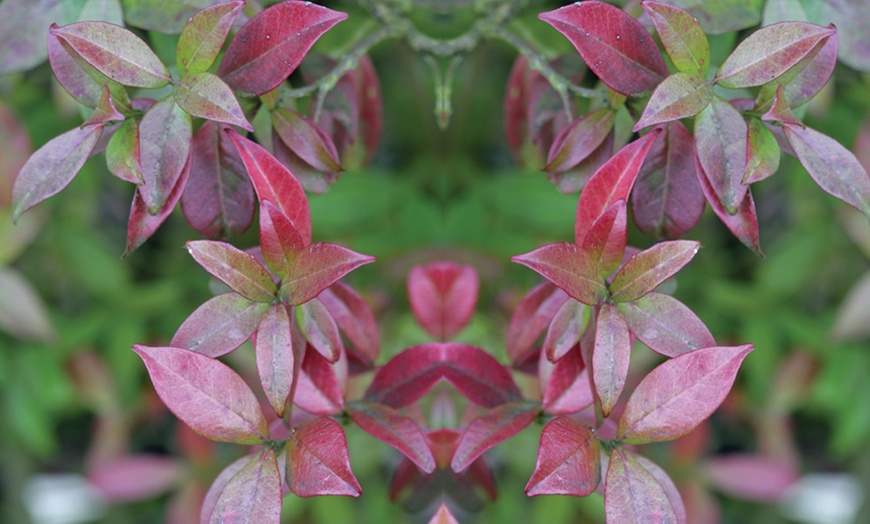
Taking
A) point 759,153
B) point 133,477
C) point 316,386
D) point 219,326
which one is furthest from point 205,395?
point 133,477

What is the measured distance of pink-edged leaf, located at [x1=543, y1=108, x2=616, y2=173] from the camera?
918 mm

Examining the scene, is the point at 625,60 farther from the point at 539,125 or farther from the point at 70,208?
the point at 70,208

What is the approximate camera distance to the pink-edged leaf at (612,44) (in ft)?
2.64

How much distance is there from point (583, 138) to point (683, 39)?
0.48 ft

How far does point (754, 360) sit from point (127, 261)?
1129 mm

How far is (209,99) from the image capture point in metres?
0.78

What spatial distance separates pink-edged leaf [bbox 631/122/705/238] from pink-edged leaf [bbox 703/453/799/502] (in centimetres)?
84

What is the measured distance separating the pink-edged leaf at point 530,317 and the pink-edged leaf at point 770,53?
28 cm

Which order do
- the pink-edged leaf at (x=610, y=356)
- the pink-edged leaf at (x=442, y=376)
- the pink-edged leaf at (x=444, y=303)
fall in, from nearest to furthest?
1. the pink-edged leaf at (x=610, y=356)
2. the pink-edged leaf at (x=442, y=376)
3. the pink-edged leaf at (x=444, y=303)

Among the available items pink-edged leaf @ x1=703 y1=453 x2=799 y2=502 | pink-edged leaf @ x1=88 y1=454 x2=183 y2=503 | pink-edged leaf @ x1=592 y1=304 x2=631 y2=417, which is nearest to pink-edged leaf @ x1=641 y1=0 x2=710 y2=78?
pink-edged leaf @ x1=592 y1=304 x2=631 y2=417

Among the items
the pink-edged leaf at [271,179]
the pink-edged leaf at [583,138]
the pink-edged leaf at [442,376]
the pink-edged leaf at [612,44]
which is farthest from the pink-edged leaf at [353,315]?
the pink-edged leaf at [612,44]

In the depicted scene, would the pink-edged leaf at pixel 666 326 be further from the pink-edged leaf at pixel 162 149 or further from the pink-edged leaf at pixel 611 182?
the pink-edged leaf at pixel 162 149

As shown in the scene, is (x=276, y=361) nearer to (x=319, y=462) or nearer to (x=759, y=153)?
(x=319, y=462)

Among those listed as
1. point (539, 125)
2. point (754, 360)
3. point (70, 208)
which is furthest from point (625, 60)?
point (70, 208)
